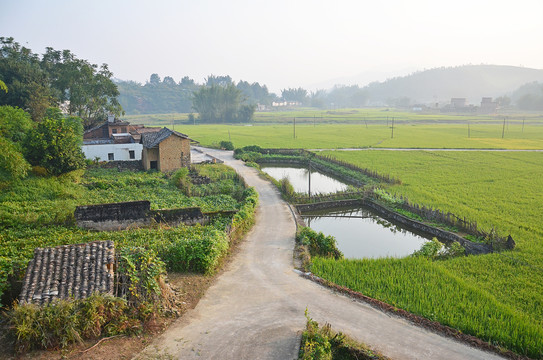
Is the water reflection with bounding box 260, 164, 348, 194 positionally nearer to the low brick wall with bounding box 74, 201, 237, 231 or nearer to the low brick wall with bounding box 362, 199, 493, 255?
the low brick wall with bounding box 362, 199, 493, 255

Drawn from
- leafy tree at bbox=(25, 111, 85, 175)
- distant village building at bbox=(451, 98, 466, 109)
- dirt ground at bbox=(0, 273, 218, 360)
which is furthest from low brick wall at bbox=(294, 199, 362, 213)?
distant village building at bbox=(451, 98, 466, 109)

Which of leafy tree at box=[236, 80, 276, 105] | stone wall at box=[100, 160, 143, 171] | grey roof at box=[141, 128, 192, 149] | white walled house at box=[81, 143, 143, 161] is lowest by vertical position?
stone wall at box=[100, 160, 143, 171]

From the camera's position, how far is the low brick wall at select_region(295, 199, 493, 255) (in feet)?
56.8

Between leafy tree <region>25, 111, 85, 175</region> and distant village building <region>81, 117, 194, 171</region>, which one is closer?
leafy tree <region>25, 111, 85, 175</region>

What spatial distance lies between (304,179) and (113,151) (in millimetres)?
18211

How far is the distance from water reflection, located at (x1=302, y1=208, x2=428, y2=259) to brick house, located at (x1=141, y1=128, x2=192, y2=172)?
14.1 meters

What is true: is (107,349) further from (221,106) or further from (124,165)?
(221,106)

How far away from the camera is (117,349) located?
9617mm

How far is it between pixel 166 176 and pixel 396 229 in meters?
18.4

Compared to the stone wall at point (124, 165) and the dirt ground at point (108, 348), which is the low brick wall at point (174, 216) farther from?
the stone wall at point (124, 165)

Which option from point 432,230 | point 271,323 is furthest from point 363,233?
point 271,323

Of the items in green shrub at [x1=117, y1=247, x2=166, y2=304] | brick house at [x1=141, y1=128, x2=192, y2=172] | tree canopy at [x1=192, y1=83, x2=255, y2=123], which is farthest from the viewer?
tree canopy at [x1=192, y1=83, x2=255, y2=123]

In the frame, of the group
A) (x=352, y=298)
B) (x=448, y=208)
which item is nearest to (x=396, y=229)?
(x=448, y=208)

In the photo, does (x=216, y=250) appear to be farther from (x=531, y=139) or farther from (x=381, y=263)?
(x=531, y=139)
